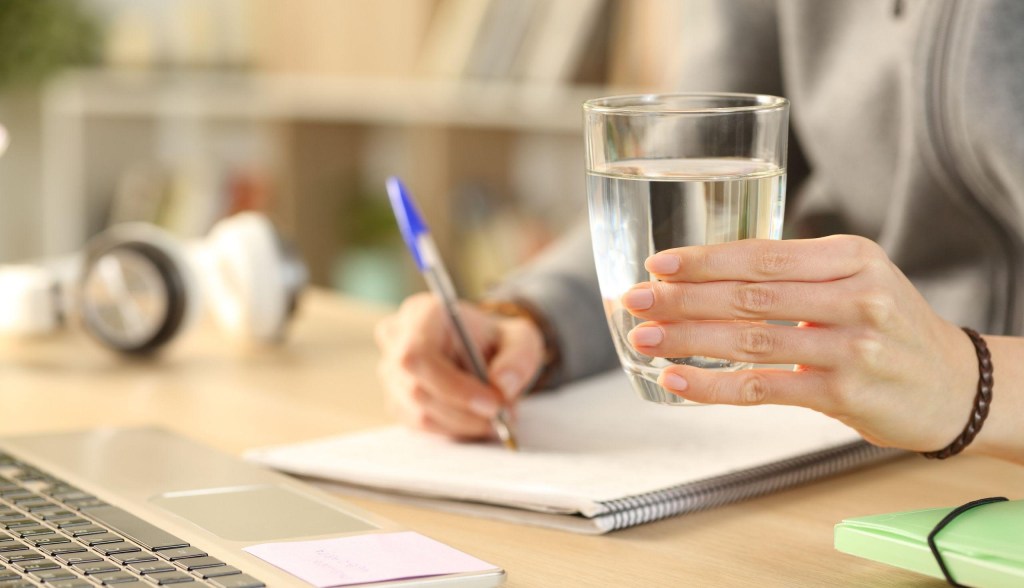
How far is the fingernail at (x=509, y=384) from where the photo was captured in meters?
0.88

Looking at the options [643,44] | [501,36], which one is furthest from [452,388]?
[501,36]

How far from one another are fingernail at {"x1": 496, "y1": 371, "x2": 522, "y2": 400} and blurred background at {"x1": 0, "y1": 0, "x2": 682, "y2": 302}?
1.51 m

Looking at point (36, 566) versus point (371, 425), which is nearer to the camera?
point (36, 566)

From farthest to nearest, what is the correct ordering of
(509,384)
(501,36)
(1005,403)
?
(501,36), (509,384), (1005,403)

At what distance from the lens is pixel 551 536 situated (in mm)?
680

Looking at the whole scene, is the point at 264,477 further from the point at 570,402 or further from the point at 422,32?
the point at 422,32

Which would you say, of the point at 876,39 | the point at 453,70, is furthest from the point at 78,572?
the point at 453,70

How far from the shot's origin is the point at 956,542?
560 millimetres

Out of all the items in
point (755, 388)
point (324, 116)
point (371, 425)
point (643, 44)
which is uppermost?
point (643, 44)

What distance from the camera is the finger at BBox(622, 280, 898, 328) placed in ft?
1.88

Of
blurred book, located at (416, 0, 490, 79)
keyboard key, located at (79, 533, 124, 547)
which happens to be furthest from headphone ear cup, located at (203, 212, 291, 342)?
blurred book, located at (416, 0, 490, 79)

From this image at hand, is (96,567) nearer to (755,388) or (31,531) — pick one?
(31,531)

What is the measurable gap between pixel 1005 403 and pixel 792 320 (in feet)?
0.51

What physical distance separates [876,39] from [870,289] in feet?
1.80
